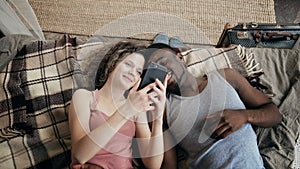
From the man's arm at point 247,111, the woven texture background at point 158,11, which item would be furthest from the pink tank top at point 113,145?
the woven texture background at point 158,11

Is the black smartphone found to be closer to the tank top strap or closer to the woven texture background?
the tank top strap

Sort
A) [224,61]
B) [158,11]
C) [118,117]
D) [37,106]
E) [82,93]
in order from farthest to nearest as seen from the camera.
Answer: [158,11] → [224,61] → [37,106] → [82,93] → [118,117]

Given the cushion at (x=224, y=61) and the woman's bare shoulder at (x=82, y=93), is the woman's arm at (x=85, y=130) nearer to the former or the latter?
the woman's bare shoulder at (x=82, y=93)

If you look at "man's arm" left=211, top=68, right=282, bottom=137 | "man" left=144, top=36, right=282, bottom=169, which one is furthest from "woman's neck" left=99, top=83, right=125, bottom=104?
"man's arm" left=211, top=68, right=282, bottom=137

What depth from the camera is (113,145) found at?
42.8 inches

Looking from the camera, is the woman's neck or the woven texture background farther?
the woven texture background

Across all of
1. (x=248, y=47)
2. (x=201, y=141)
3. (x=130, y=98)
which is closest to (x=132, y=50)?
(x=130, y=98)

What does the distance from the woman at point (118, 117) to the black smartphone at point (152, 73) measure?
0.04 ft

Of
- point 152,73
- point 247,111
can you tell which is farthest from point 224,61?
point 152,73

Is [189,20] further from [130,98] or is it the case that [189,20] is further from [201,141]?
[130,98]

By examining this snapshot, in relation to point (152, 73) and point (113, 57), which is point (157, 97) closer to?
point (152, 73)

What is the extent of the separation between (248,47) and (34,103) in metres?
0.84

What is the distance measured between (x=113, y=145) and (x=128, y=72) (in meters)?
0.21

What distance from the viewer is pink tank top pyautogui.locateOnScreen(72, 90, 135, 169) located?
1.08 meters
